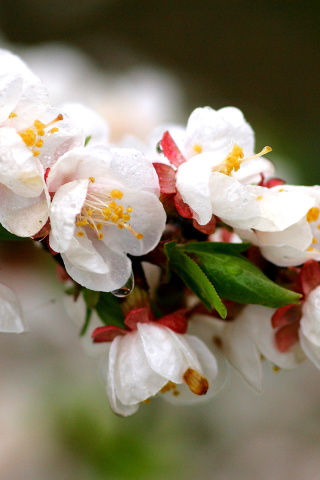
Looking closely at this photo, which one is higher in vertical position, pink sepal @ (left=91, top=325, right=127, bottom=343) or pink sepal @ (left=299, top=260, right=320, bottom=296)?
pink sepal @ (left=299, top=260, right=320, bottom=296)

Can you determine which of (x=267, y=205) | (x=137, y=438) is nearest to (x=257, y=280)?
(x=267, y=205)

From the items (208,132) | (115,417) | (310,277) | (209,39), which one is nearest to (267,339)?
(310,277)

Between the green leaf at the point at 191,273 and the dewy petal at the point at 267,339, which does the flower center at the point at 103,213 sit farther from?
the dewy petal at the point at 267,339

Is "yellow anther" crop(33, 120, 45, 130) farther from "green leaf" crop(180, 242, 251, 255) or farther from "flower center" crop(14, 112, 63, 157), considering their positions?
"green leaf" crop(180, 242, 251, 255)

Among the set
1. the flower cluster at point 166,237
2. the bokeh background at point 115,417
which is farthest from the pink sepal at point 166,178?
the bokeh background at point 115,417

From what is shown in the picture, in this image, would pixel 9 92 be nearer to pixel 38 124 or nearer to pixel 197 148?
pixel 38 124

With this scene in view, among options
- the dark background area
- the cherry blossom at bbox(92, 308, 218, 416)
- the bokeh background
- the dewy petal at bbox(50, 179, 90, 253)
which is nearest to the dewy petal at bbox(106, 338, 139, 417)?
the cherry blossom at bbox(92, 308, 218, 416)

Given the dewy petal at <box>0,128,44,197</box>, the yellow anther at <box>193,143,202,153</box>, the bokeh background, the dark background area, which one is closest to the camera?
the dewy petal at <box>0,128,44,197</box>
